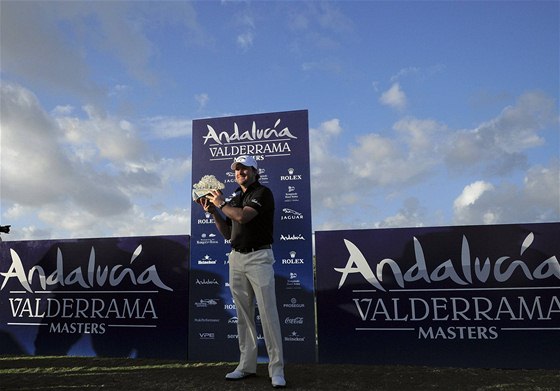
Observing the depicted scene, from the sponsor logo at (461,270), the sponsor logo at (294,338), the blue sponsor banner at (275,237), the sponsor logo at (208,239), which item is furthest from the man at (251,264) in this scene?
the sponsor logo at (461,270)

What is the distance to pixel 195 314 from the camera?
20.4ft

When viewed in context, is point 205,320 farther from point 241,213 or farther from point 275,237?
point 241,213

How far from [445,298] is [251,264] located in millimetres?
2703

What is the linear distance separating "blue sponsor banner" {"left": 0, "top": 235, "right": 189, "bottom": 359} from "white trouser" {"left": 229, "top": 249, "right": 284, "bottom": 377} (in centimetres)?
177

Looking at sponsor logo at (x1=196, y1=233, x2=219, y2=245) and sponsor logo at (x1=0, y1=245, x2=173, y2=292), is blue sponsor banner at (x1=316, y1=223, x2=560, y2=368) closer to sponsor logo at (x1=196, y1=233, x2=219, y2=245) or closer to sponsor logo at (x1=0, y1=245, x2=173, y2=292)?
sponsor logo at (x1=196, y1=233, x2=219, y2=245)

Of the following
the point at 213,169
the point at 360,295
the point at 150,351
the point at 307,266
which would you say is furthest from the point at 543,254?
the point at 150,351

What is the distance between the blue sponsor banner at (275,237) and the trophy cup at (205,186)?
438 millimetres

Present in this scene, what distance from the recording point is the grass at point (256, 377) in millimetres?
4551

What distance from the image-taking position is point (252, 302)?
15.6ft

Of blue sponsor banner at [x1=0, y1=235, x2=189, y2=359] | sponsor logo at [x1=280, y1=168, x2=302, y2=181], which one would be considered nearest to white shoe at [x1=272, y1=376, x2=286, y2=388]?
blue sponsor banner at [x1=0, y1=235, x2=189, y2=359]

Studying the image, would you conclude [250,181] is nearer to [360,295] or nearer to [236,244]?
[236,244]

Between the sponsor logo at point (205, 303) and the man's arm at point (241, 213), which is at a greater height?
the man's arm at point (241, 213)

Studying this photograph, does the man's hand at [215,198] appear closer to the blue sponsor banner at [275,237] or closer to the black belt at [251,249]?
the black belt at [251,249]

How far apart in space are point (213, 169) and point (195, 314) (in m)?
2.11
